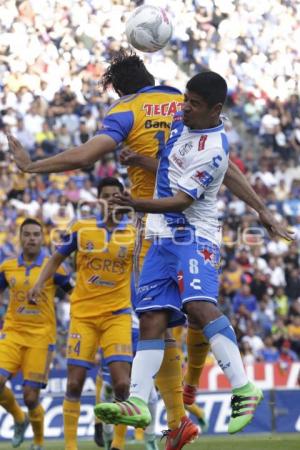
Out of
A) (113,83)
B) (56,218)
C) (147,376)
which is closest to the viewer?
(147,376)

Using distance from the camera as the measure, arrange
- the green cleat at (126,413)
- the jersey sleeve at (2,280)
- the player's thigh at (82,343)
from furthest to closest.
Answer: the jersey sleeve at (2,280), the player's thigh at (82,343), the green cleat at (126,413)

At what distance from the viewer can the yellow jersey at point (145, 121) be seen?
26.9 feet

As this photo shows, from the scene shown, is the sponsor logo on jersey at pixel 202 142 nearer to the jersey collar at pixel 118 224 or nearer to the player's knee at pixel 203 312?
the player's knee at pixel 203 312

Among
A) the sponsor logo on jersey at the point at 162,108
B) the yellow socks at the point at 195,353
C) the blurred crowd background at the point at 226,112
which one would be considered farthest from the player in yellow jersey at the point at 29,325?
the blurred crowd background at the point at 226,112

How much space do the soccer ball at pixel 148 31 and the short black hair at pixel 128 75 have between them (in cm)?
14

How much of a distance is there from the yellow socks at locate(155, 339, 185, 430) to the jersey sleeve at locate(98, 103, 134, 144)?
1.65 meters

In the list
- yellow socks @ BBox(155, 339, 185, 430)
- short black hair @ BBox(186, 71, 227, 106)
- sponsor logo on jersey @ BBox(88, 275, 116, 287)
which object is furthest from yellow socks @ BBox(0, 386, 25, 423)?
short black hair @ BBox(186, 71, 227, 106)

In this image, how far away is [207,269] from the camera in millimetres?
7609

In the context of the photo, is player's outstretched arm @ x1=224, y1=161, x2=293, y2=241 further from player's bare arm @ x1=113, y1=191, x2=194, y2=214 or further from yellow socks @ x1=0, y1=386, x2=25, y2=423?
yellow socks @ x1=0, y1=386, x2=25, y2=423

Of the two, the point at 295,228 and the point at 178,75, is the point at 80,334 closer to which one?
the point at 295,228

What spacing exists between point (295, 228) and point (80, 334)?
489 inches

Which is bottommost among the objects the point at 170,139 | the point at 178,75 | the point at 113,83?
the point at 170,139

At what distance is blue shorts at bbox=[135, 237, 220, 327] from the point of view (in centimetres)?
753

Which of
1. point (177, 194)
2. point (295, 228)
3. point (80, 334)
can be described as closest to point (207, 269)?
point (177, 194)
